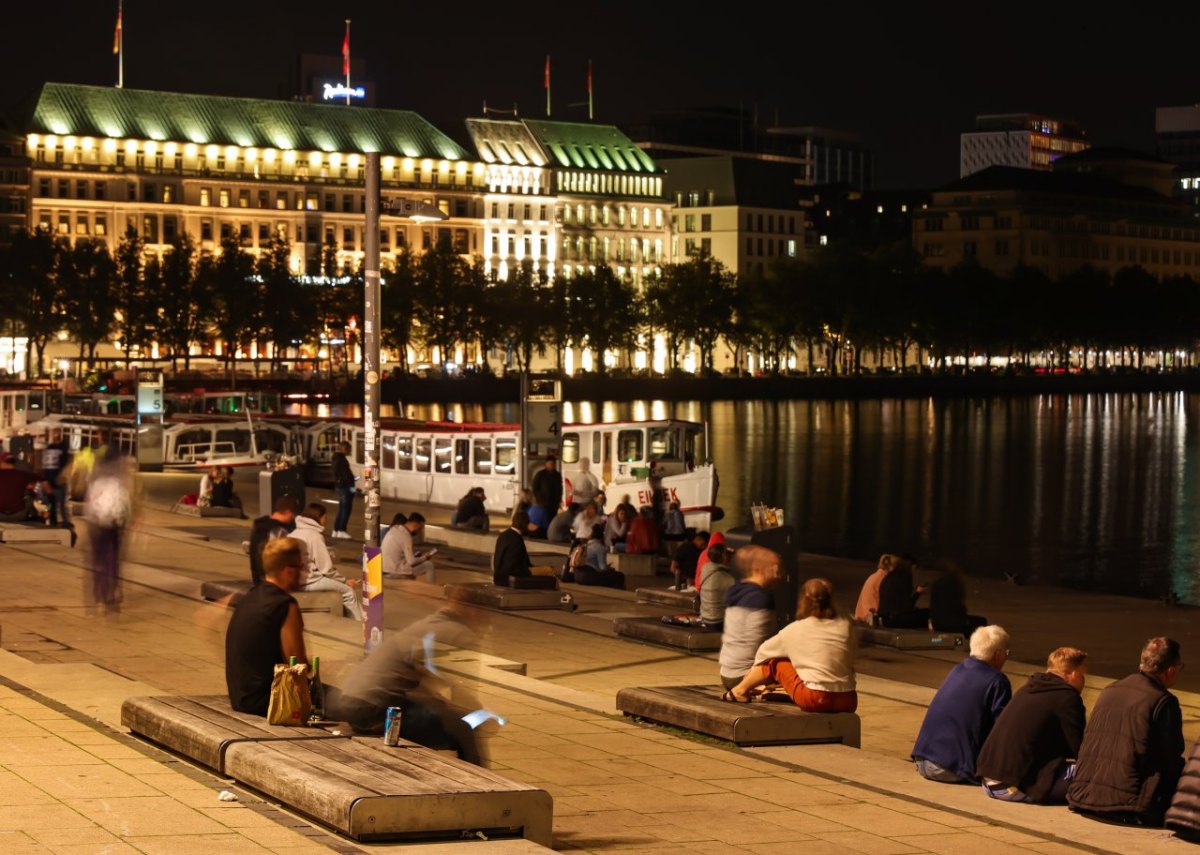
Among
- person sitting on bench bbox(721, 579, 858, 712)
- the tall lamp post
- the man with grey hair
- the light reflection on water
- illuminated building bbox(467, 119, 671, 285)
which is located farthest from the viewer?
illuminated building bbox(467, 119, 671, 285)

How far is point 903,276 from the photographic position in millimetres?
156000

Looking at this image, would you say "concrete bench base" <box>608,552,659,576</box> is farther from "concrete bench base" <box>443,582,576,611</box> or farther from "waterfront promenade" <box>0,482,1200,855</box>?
"waterfront promenade" <box>0,482,1200,855</box>

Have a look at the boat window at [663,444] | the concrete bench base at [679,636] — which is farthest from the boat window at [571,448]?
the concrete bench base at [679,636]

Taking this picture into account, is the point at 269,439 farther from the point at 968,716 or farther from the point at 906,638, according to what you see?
the point at 968,716

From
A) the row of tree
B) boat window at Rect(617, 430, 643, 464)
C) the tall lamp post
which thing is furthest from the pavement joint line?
the row of tree

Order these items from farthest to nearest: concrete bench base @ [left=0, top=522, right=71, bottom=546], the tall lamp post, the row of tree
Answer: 1. the row of tree
2. concrete bench base @ [left=0, top=522, right=71, bottom=546]
3. the tall lamp post

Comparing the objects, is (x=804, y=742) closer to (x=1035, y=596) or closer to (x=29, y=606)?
(x=29, y=606)

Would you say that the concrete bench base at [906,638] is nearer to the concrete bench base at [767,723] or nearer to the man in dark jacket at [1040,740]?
the concrete bench base at [767,723]

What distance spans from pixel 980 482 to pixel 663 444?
27076 millimetres

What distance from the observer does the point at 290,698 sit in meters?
10.3

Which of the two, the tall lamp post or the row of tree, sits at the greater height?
the row of tree

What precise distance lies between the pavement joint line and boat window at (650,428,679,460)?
3179cm

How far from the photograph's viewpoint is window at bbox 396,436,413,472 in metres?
47.4

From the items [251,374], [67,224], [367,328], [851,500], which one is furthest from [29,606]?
[67,224]
